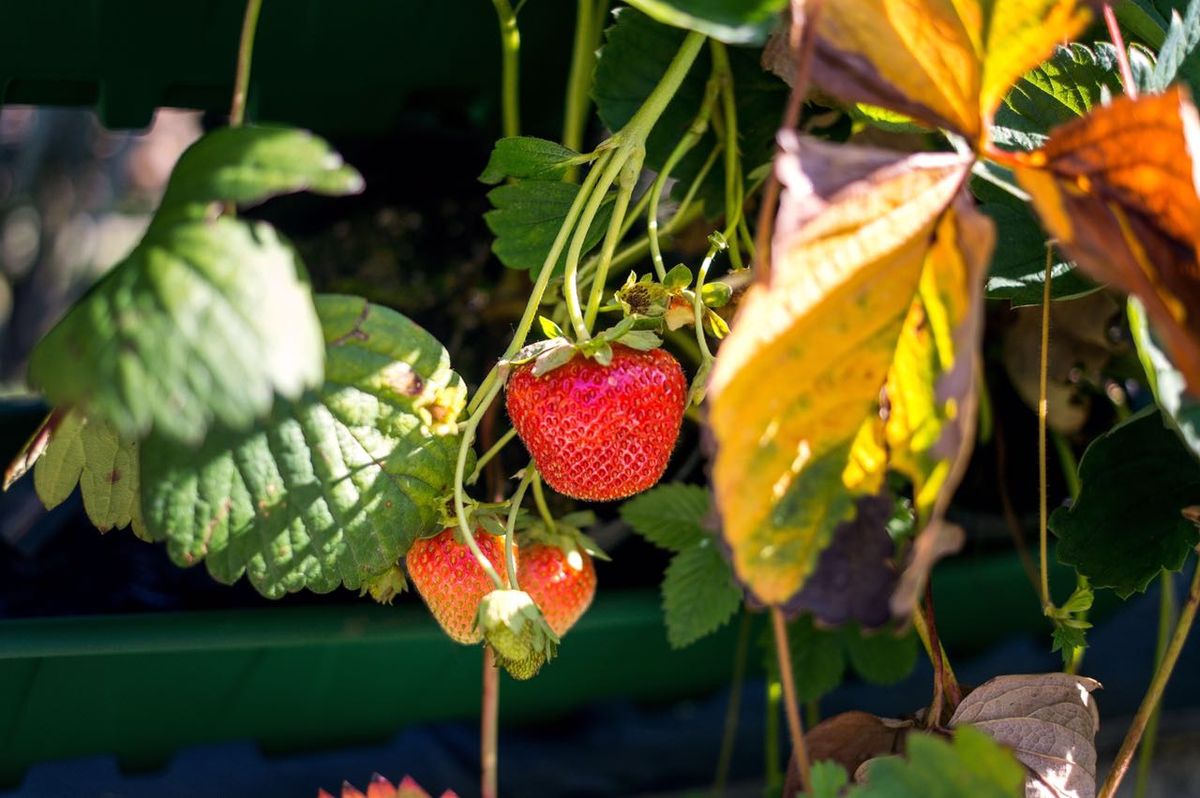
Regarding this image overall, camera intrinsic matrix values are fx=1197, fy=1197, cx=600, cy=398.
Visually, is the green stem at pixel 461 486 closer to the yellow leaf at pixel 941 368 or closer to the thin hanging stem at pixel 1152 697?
the yellow leaf at pixel 941 368

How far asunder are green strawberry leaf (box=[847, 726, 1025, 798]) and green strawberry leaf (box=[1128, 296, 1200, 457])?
13 centimetres

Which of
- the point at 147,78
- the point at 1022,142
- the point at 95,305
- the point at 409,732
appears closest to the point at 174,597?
the point at 409,732

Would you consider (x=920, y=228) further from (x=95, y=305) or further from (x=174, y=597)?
(x=174, y=597)

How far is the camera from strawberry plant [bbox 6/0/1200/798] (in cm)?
41

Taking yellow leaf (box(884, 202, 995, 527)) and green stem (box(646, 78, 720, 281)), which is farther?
green stem (box(646, 78, 720, 281))

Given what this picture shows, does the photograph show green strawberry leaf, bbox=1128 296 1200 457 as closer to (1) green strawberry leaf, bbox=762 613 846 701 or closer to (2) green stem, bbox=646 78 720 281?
(2) green stem, bbox=646 78 720 281

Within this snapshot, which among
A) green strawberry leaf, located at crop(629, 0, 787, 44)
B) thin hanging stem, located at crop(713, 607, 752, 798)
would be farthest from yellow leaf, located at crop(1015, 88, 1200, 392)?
thin hanging stem, located at crop(713, 607, 752, 798)

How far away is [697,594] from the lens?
816 millimetres

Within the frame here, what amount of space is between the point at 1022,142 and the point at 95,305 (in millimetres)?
426

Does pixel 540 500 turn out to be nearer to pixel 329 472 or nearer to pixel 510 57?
pixel 329 472

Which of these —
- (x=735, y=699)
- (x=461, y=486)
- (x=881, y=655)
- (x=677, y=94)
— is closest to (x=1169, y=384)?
(x=461, y=486)

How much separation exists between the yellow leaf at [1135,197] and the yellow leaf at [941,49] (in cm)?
3

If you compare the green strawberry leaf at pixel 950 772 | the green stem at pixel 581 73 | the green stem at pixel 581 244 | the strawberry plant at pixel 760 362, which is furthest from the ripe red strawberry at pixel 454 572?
the green stem at pixel 581 73

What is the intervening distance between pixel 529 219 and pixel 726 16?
0.24 meters
